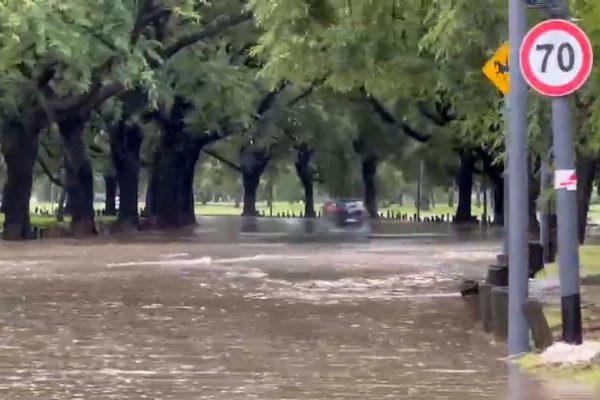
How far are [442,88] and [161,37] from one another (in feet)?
77.0

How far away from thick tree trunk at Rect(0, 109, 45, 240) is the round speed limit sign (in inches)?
1506

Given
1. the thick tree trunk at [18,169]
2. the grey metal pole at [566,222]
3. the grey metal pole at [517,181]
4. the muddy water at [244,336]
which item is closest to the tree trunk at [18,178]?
the thick tree trunk at [18,169]

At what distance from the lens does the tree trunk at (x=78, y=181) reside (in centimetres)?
5366

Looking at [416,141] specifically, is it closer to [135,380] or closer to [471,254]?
[471,254]

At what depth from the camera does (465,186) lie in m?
72.8

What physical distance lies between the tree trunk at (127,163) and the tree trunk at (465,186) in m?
17.0

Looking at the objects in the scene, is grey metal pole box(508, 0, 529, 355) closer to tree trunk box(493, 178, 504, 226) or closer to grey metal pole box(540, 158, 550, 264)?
grey metal pole box(540, 158, 550, 264)

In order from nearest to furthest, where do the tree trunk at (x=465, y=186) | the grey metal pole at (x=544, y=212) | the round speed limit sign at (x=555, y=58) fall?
the round speed limit sign at (x=555, y=58) → the grey metal pole at (x=544, y=212) → the tree trunk at (x=465, y=186)

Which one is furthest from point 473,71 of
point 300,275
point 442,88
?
point 300,275

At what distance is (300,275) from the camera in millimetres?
28469

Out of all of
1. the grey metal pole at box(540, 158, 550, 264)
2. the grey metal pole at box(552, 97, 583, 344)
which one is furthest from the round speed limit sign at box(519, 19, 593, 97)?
the grey metal pole at box(540, 158, 550, 264)

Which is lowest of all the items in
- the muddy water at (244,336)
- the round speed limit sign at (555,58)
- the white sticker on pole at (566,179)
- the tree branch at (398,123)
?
the muddy water at (244,336)

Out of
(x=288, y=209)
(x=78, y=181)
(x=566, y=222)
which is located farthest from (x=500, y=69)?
(x=288, y=209)

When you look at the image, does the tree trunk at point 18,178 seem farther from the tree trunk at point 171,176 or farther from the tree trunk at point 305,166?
the tree trunk at point 305,166
